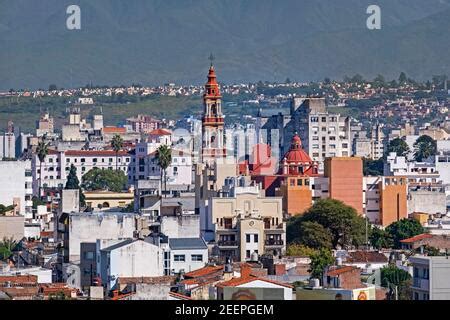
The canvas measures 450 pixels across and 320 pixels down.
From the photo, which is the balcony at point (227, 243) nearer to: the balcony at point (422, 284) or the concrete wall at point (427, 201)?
the concrete wall at point (427, 201)

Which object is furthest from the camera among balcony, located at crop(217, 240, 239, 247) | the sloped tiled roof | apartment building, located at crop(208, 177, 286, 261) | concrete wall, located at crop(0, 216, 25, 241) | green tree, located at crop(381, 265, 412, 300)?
concrete wall, located at crop(0, 216, 25, 241)

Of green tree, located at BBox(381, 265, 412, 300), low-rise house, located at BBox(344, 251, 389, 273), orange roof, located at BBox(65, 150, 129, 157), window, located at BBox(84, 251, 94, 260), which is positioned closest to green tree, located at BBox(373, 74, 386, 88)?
orange roof, located at BBox(65, 150, 129, 157)

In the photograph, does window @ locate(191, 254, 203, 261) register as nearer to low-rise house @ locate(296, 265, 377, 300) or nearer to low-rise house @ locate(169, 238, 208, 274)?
low-rise house @ locate(169, 238, 208, 274)

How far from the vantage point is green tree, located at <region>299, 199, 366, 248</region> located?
33.7 meters

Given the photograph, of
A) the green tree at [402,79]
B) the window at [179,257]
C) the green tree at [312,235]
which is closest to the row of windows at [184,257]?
the window at [179,257]

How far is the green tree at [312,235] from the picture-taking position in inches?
1278

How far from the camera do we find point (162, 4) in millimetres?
57750

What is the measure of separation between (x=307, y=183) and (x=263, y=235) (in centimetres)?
1145

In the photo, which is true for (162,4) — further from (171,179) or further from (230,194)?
(230,194)

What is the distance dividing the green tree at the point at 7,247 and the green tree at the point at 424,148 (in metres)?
29.2

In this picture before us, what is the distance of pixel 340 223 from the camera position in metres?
34.2

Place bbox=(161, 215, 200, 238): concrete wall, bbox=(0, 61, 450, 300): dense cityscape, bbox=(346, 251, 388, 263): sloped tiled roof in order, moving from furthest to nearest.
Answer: bbox=(161, 215, 200, 238): concrete wall → bbox=(346, 251, 388, 263): sloped tiled roof → bbox=(0, 61, 450, 300): dense cityscape

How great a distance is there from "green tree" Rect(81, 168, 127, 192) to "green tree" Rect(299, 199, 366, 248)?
2531 centimetres
